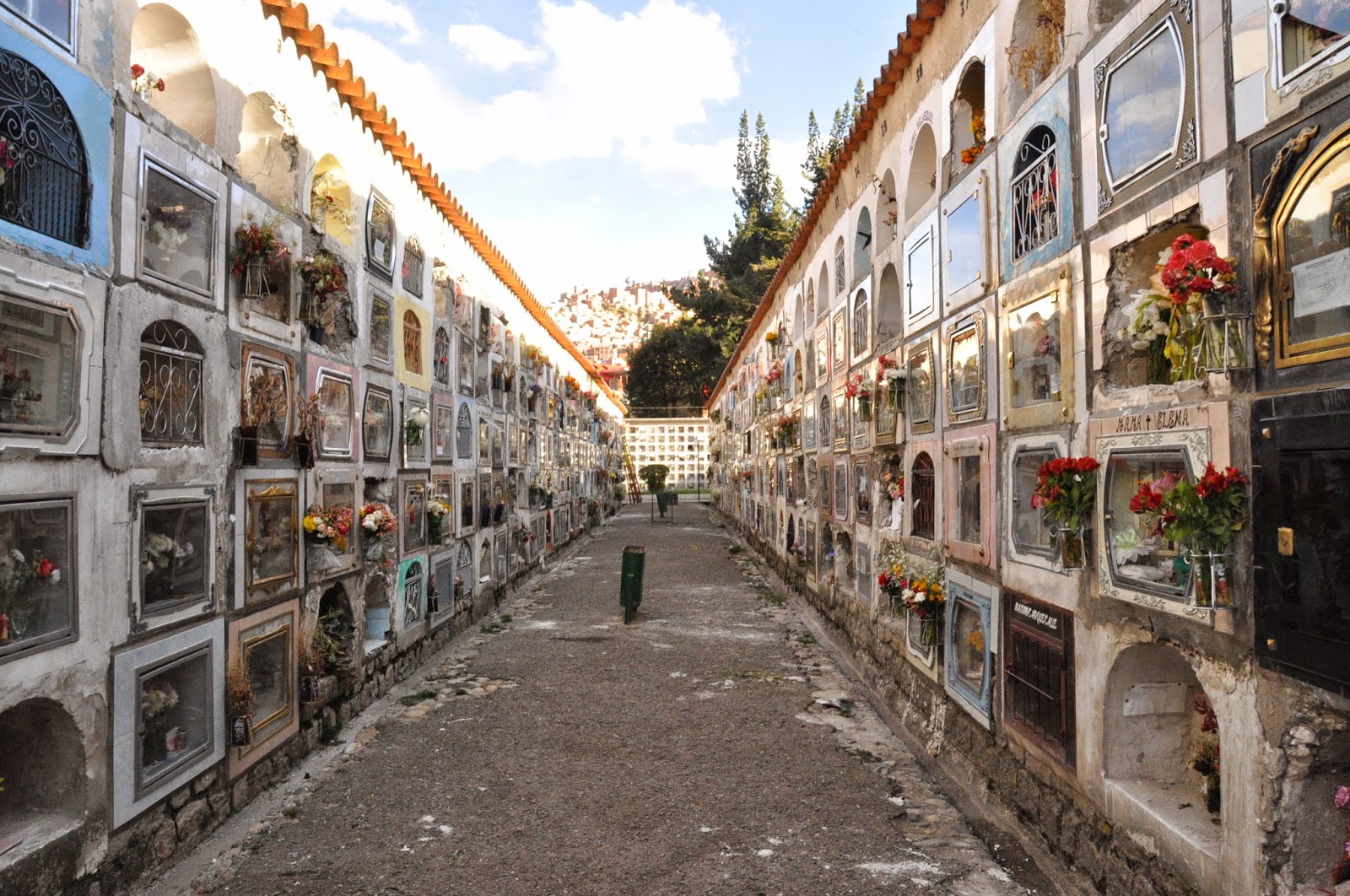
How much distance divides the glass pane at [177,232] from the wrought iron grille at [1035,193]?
206 inches

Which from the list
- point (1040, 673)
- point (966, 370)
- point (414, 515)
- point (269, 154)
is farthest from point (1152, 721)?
point (414, 515)

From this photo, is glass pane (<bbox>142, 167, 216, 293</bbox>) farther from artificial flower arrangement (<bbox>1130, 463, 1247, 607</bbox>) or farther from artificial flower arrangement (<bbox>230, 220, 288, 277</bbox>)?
artificial flower arrangement (<bbox>1130, 463, 1247, 607</bbox>)

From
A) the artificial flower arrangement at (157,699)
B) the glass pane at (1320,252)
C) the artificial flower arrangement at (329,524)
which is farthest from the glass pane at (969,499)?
the artificial flower arrangement at (157,699)

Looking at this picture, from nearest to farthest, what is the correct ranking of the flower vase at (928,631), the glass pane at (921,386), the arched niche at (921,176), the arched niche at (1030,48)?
1. the arched niche at (1030,48)
2. the flower vase at (928,631)
3. the glass pane at (921,386)
4. the arched niche at (921,176)

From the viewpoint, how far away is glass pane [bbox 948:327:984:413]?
613cm

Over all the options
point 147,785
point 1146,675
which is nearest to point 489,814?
point 147,785

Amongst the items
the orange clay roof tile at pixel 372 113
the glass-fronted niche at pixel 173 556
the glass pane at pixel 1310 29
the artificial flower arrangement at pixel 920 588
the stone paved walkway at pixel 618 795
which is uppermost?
the orange clay roof tile at pixel 372 113

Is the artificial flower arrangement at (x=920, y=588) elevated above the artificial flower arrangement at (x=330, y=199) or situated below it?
below

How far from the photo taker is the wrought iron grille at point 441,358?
1041 cm

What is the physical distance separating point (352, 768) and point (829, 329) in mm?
8472

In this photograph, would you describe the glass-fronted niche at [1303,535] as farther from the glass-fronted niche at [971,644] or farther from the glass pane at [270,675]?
the glass pane at [270,675]

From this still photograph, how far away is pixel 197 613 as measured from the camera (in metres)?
5.10

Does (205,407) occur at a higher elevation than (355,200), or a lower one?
lower

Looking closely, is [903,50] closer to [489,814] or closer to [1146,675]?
[1146,675]
